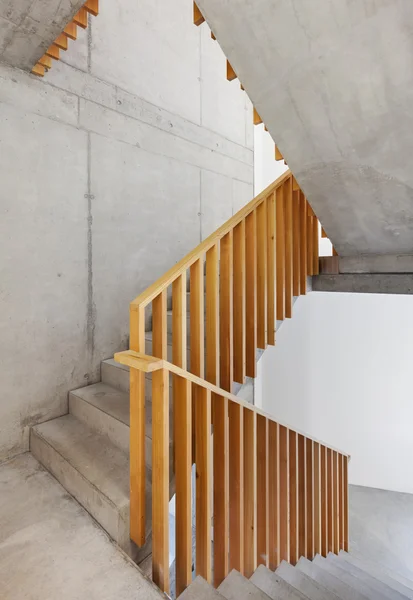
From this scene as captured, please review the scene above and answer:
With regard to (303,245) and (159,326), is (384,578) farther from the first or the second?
(159,326)

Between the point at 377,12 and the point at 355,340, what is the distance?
432 centimetres

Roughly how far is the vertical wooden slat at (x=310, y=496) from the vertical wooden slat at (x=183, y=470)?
125 centimetres

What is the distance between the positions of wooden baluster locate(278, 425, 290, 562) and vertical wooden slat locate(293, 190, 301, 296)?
1097 mm

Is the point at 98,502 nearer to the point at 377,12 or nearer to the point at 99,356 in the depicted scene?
the point at 99,356

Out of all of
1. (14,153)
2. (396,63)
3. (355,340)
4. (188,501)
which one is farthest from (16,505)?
(355,340)

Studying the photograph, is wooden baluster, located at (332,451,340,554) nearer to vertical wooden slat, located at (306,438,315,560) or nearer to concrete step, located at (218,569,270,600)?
vertical wooden slat, located at (306,438,315,560)

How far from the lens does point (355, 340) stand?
4.86 m

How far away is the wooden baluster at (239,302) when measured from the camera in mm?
2068

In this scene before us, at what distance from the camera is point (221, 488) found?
68.2 inches

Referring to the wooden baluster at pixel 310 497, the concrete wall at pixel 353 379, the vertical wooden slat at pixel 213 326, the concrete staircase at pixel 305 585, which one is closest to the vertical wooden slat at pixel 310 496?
the wooden baluster at pixel 310 497

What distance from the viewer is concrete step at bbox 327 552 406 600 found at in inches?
89.7

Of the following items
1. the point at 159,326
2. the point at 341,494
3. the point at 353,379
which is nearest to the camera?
the point at 159,326

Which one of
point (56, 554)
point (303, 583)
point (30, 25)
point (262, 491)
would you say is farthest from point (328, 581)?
point (30, 25)

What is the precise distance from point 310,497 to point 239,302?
1.63 m
